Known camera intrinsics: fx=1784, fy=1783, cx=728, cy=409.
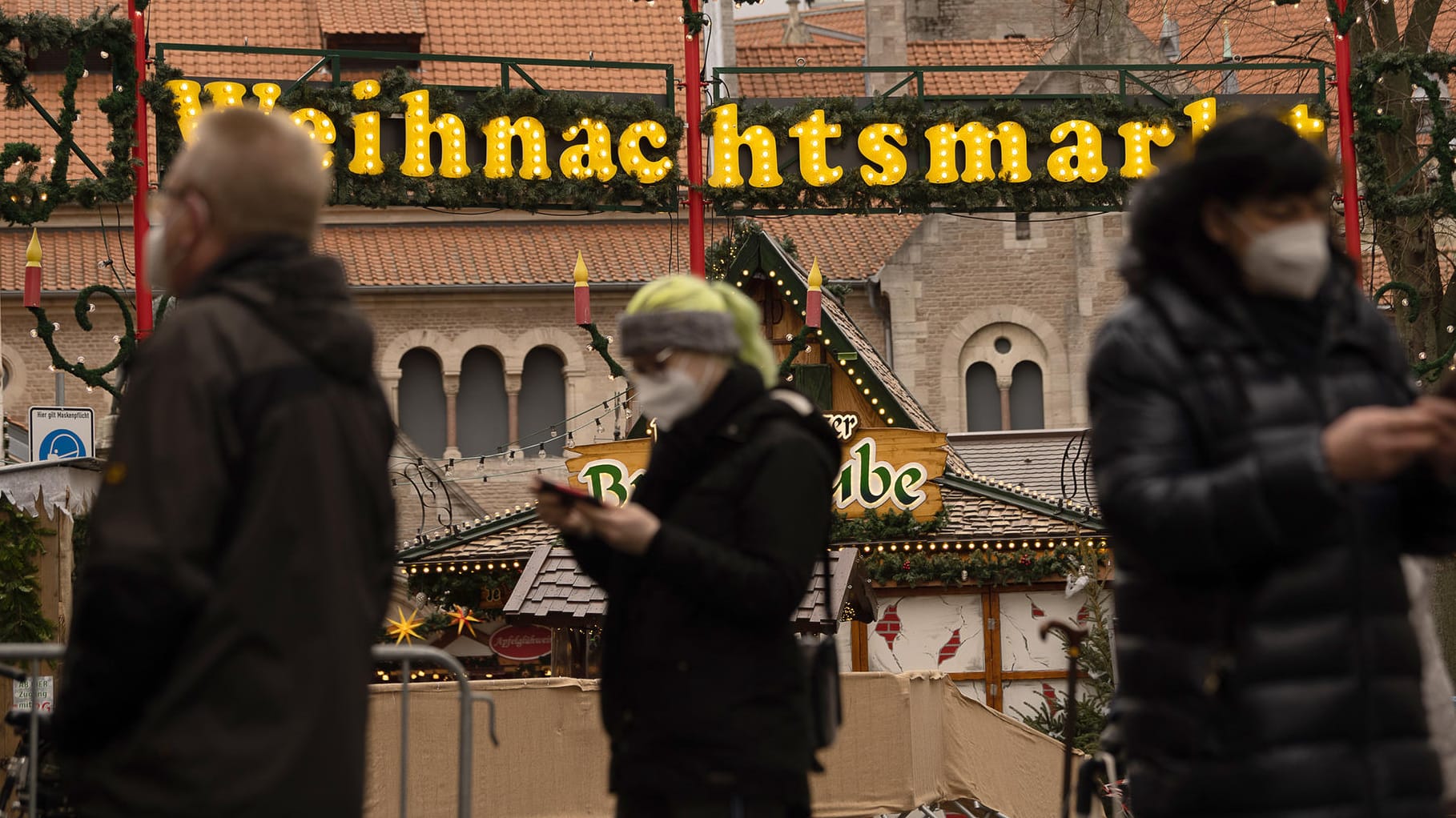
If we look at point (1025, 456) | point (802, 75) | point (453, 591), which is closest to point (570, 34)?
point (802, 75)

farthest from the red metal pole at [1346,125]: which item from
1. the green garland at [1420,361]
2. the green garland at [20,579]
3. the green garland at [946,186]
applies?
the green garland at [20,579]

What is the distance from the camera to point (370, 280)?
34.2 metres

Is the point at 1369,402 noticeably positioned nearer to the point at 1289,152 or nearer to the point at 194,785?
the point at 1289,152

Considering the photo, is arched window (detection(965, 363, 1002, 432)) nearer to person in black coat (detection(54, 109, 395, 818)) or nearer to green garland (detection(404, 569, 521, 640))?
green garland (detection(404, 569, 521, 640))

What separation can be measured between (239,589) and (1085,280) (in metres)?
33.1

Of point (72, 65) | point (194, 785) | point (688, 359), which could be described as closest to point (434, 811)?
point (688, 359)

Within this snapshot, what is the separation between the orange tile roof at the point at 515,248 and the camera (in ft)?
112

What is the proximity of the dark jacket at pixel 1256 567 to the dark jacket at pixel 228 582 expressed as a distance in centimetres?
129

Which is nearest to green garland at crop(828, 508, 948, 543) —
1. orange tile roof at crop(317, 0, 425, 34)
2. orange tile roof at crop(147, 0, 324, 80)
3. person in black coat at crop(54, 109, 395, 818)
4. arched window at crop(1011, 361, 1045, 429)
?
person in black coat at crop(54, 109, 395, 818)

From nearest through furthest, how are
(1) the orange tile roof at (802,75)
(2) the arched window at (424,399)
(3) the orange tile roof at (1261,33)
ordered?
1. (3) the orange tile roof at (1261,33)
2. (2) the arched window at (424,399)
3. (1) the orange tile roof at (802,75)

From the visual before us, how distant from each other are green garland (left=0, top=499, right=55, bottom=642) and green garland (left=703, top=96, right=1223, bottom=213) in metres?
6.90

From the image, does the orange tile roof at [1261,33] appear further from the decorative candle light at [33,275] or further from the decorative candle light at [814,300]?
the decorative candle light at [33,275]

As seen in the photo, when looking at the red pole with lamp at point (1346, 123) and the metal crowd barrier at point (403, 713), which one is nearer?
the metal crowd barrier at point (403, 713)

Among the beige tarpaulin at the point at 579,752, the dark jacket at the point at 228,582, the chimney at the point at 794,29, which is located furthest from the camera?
the chimney at the point at 794,29
